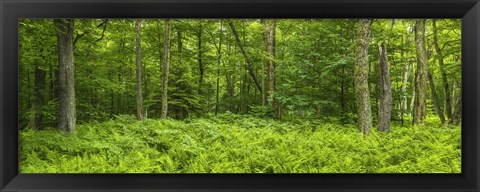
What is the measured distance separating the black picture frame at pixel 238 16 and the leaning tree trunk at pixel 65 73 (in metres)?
2.76

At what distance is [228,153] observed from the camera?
427 centimetres

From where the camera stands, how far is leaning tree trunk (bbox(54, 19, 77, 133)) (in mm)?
4266

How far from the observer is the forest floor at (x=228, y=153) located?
375 cm

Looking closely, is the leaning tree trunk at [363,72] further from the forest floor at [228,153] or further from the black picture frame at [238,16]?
the black picture frame at [238,16]

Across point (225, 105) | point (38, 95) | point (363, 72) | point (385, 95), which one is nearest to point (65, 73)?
point (38, 95)

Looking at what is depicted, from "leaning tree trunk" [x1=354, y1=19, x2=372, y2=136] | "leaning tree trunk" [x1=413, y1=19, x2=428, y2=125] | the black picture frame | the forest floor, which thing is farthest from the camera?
"leaning tree trunk" [x1=413, y1=19, x2=428, y2=125]

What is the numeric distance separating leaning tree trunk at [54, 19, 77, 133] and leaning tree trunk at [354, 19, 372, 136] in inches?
175

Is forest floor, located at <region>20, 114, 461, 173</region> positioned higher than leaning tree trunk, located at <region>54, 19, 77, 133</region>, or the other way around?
leaning tree trunk, located at <region>54, 19, 77, 133</region>

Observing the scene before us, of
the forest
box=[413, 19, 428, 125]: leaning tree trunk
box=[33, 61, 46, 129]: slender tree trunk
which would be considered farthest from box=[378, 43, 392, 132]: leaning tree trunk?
box=[33, 61, 46, 129]: slender tree trunk

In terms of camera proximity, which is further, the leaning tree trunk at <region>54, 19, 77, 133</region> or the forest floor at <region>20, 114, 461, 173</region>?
the leaning tree trunk at <region>54, 19, 77, 133</region>

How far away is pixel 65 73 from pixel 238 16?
11.7 ft

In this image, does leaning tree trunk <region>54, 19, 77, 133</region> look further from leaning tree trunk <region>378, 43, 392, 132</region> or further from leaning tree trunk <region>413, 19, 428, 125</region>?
leaning tree trunk <region>413, 19, 428, 125</region>

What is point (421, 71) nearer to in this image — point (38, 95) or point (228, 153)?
point (228, 153)

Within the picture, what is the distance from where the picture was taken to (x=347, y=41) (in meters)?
7.42
